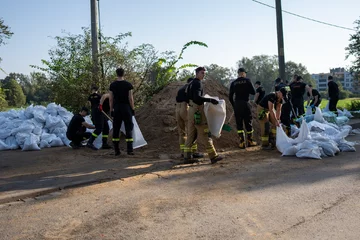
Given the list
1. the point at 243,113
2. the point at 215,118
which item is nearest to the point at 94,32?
the point at 243,113

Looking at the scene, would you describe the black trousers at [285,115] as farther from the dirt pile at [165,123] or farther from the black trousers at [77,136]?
the black trousers at [77,136]

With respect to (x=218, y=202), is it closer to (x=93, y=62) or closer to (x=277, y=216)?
(x=277, y=216)

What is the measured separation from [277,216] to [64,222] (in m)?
2.45

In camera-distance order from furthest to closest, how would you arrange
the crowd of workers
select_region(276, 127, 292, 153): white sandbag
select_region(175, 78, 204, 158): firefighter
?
select_region(276, 127, 292, 153): white sandbag
select_region(175, 78, 204, 158): firefighter
the crowd of workers

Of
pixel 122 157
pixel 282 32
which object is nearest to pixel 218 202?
pixel 122 157

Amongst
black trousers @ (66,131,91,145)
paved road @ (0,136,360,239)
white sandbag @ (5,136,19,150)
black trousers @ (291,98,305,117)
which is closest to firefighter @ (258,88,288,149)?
paved road @ (0,136,360,239)

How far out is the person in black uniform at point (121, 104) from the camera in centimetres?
836

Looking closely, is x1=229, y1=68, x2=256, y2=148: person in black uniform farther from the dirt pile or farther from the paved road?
the paved road

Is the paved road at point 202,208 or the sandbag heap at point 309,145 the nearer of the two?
the paved road at point 202,208

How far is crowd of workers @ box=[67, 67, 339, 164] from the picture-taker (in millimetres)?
7336

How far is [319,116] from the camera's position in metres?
11.2

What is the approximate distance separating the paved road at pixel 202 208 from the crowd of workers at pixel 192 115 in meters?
1.03

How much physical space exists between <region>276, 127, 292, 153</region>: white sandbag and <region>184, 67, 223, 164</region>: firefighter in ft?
5.97

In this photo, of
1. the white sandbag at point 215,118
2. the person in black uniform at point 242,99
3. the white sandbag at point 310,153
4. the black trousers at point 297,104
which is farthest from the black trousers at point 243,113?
→ the black trousers at point 297,104
